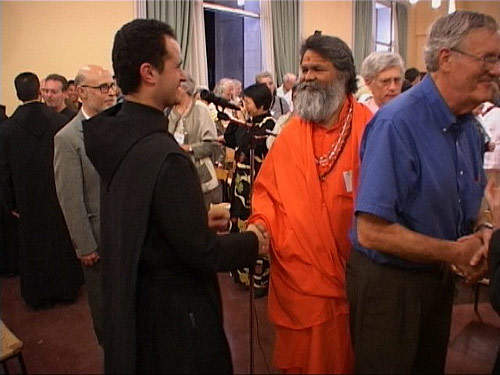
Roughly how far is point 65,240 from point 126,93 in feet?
8.48

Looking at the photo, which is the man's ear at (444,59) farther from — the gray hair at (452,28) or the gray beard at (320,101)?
the gray beard at (320,101)

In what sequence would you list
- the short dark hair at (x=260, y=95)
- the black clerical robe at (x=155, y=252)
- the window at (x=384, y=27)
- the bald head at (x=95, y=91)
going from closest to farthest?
the black clerical robe at (x=155, y=252), the bald head at (x=95, y=91), the short dark hair at (x=260, y=95), the window at (x=384, y=27)

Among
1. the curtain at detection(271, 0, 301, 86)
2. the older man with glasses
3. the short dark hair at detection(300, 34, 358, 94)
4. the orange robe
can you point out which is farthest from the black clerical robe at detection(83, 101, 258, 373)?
the curtain at detection(271, 0, 301, 86)

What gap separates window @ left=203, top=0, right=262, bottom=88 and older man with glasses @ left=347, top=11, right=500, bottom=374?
6450 mm

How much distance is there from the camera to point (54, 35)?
19.1ft

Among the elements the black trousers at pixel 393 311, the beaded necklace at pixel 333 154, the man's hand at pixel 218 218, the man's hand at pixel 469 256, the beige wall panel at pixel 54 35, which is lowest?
the black trousers at pixel 393 311

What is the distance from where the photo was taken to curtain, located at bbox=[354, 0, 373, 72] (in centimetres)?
1005

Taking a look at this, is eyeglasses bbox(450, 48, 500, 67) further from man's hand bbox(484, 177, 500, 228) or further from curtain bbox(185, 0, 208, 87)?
curtain bbox(185, 0, 208, 87)

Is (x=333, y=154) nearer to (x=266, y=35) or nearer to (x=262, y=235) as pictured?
(x=262, y=235)

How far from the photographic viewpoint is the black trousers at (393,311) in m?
1.53

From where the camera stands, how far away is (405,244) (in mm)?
1388

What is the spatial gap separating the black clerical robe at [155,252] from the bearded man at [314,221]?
536 millimetres

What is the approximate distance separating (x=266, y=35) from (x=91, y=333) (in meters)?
6.20

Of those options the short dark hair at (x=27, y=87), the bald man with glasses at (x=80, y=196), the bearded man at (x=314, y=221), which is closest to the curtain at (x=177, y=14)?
the short dark hair at (x=27, y=87)
